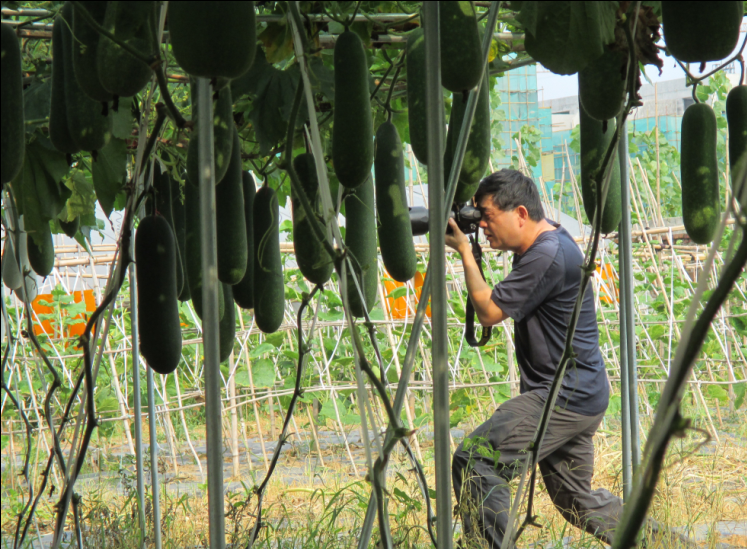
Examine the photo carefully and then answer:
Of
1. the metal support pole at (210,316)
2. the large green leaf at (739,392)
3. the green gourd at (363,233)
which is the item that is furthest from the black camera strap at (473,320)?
the large green leaf at (739,392)

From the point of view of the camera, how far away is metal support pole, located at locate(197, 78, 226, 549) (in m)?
0.71

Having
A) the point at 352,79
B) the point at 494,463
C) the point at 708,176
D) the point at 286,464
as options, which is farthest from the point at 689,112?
the point at 286,464

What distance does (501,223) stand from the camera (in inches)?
102

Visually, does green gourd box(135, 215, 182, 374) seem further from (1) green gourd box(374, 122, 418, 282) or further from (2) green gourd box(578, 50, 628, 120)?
(2) green gourd box(578, 50, 628, 120)

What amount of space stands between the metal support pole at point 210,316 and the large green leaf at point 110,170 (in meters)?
0.58

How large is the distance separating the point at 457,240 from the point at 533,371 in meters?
0.54

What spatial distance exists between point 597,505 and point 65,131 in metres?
2.31

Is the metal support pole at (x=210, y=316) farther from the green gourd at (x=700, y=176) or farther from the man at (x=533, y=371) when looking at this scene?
the man at (x=533, y=371)

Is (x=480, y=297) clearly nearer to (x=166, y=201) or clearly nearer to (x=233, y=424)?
(x=166, y=201)

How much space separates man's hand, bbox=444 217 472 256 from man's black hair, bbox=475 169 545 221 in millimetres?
211

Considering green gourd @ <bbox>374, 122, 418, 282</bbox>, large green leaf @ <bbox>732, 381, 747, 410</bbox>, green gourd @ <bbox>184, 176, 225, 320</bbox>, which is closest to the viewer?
green gourd @ <bbox>374, 122, 418, 282</bbox>

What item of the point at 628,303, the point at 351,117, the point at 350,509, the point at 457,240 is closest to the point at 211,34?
the point at 351,117

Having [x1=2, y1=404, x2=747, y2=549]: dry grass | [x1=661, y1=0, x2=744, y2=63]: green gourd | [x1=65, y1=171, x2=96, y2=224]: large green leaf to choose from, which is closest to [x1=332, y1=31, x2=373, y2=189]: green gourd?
[x1=661, y1=0, x2=744, y2=63]: green gourd

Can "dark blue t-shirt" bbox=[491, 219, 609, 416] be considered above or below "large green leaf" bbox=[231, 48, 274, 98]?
below
